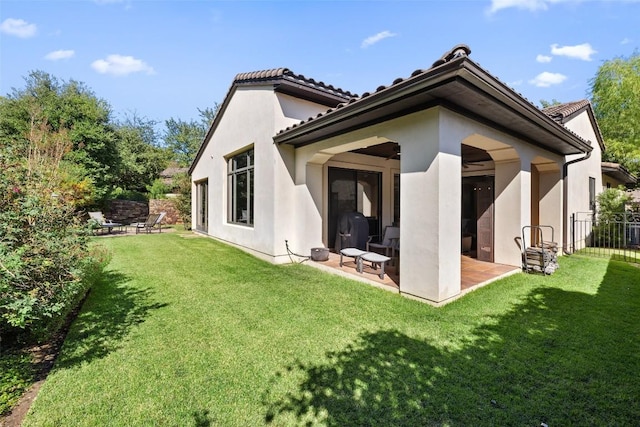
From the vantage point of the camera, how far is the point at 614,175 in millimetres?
16109

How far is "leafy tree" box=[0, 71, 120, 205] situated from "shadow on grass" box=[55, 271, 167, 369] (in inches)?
658

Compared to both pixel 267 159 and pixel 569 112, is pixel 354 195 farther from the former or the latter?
pixel 569 112

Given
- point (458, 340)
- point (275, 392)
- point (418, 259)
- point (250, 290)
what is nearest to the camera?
point (275, 392)

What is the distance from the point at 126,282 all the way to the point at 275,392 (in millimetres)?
5687

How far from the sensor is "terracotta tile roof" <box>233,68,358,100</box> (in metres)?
8.67

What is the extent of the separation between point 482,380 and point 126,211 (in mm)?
27993

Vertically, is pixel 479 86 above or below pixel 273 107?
below

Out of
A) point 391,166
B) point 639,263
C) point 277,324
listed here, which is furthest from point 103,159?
point 639,263

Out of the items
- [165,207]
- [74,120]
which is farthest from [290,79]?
[74,120]

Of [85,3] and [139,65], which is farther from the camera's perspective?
[139,65]

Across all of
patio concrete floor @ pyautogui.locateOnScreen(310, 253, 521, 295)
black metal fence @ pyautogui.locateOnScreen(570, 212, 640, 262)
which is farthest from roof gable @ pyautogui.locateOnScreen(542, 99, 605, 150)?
patio concrete floor @ pyautogui.locateOnScreen(310, 253, 521, 295)

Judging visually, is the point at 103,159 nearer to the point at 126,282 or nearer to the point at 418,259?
the point at 126,282

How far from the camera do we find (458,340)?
4.04 metres

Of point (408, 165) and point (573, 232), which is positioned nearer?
point (408, 165)
